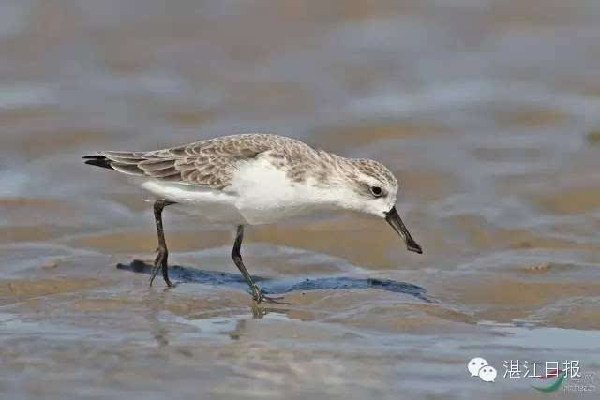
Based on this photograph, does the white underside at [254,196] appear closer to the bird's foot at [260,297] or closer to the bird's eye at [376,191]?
the bird's eye at [376,191]

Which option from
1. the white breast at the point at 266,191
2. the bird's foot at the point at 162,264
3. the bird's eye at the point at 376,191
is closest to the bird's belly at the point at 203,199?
the white breast at the point at 266,191

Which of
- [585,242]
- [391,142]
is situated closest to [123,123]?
[391,142]

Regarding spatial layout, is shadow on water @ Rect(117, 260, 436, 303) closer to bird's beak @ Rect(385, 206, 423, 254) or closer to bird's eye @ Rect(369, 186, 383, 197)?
bird's beak @ Rect(385, 206, 423, 254)

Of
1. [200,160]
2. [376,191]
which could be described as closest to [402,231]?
[376,191]

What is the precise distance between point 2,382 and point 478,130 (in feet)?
23.0

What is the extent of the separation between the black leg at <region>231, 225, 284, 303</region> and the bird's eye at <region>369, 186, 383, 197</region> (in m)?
1.17

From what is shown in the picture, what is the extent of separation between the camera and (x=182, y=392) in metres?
8.58

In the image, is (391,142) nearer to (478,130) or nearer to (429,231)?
(478,130)

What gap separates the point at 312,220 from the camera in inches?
501

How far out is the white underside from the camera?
35.9 ft

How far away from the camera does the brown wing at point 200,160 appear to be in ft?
36.1

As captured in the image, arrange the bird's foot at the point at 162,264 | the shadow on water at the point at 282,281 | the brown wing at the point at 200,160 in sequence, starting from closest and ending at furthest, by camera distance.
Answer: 1. the brown wing at the point at 200,160
2. the bird's foot at the point at 162,264
3. the shadow on water at the point at 282,281

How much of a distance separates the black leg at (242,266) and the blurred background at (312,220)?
0.61 ft

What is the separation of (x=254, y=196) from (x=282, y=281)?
101 centimetres
